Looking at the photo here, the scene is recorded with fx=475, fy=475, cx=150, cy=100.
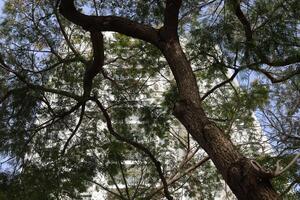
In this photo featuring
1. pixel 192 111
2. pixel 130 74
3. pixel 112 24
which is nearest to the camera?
pixel 192 111

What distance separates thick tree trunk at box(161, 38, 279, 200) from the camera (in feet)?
8.67

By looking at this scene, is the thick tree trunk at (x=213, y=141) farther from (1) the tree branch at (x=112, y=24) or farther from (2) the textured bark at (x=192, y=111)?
(1) the tree branch at (x=112, y=24)

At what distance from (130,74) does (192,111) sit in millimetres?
3910

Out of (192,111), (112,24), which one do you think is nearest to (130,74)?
(112,24)

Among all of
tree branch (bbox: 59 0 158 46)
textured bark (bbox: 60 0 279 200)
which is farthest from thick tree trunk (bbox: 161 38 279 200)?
tree branch (bbox: 59 0 158 46)

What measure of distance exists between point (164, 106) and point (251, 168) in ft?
11.1

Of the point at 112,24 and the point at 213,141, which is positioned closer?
the point at 213,141

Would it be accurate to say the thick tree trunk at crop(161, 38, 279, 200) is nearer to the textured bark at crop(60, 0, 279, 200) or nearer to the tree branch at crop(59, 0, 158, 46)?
the textured bark at crop(60, 0, 279, 200)

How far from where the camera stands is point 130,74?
713 cm

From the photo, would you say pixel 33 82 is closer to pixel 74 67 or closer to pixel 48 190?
pixel 74 67

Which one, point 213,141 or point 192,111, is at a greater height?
point 192,111

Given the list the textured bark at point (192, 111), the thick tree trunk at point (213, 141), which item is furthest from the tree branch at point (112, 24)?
the thick tree trunk at point (213, 141)

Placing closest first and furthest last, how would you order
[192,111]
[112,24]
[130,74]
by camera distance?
[192,111]
[112,24]
[130,74]

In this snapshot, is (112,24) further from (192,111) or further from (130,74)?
(130,74)
